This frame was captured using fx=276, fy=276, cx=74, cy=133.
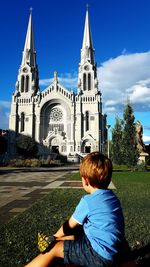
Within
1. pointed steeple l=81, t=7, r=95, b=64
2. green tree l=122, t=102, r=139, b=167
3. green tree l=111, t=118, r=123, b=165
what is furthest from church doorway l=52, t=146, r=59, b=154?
green tree l=122, t=102, r=139, b=167

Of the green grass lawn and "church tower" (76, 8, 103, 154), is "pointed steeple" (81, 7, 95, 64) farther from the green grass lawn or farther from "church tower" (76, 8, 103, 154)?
the green grass lawn

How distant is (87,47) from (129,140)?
5642cm

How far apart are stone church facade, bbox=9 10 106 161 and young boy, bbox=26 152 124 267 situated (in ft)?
226

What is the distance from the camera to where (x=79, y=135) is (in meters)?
73.8

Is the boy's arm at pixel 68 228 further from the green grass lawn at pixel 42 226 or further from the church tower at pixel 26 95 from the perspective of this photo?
the church tower at pixel 26 95

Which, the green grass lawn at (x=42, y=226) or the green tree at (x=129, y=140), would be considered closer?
the green grass lawn at (x=42, y=226)

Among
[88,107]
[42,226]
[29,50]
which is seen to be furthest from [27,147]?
[42,226]

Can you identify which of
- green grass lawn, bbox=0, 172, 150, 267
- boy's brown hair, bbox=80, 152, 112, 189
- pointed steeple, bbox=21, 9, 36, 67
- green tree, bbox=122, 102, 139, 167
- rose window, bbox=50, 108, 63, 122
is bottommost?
green grass lawn, bbox=0, 172, 150, 267

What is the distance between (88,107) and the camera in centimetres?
7550

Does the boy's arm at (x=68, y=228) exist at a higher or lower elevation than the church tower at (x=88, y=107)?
lower

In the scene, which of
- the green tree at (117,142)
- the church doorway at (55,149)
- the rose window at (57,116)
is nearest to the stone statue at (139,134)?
the green tree at (117,142)

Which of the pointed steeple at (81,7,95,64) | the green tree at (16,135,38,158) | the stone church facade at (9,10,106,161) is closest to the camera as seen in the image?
the green tree at (16,135,38,158)

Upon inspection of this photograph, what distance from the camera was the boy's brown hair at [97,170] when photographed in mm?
2672

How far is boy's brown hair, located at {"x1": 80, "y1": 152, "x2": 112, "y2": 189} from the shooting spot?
8.77ft
